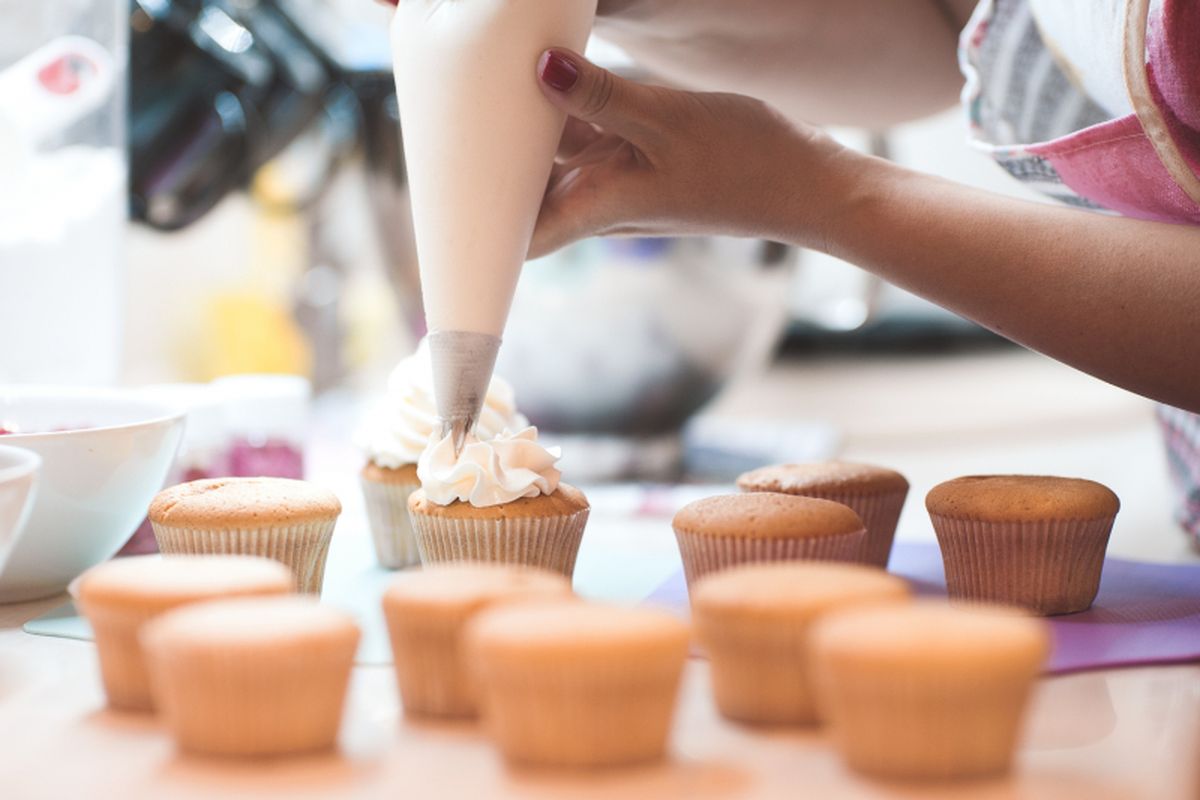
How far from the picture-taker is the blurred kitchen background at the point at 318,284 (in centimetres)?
129

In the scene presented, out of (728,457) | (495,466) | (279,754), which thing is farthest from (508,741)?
(728,457)

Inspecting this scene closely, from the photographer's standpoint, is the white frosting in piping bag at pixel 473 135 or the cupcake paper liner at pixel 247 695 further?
the white frosting in piping bag at pixel 473 135

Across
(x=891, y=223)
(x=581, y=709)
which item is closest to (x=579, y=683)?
(x=581, y=709)

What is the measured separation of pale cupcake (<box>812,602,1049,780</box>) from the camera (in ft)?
1.99

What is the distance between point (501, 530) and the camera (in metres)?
0.98

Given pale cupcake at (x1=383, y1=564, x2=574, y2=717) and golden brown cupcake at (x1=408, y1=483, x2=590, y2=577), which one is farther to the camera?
golden brown cupcake at (x1=408, y1=483, x2=590, y2=577)

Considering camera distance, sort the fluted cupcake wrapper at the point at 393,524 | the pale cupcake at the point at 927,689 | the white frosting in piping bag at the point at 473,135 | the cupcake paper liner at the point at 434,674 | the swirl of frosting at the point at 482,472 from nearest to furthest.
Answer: the pale cupcake at the point at 927,689 < the cupcake paper liner at the point at 434,674 < the white frosting in piping bag at the point at 473,135 < the swirl of frosting at the point at 482,472 < the fluted cupcake wrapper at the point at 393,524

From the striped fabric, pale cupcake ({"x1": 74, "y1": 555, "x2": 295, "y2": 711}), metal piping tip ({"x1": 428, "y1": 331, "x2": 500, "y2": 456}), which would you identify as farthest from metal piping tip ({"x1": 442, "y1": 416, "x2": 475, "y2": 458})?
the striped fabric

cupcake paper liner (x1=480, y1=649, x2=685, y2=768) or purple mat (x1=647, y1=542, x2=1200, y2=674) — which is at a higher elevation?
cupcake paper liner (x1=480, y1=649, x2=685, y2=768)

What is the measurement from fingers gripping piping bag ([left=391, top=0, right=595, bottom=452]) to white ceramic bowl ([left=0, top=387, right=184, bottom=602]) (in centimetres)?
25

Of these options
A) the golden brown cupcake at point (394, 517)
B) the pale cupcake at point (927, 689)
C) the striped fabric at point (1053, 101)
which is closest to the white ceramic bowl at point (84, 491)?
the golden brown cupcake at point (394, 517)

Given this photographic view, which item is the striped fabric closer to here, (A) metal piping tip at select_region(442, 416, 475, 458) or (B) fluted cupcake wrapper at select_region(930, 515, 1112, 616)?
(B) fluted cupcake wrapper at select_region(930, 515, 1112, 616)

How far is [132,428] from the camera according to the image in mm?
970

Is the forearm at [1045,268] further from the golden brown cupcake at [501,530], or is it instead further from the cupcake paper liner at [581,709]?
the cupcake paper liner at [581,709]
